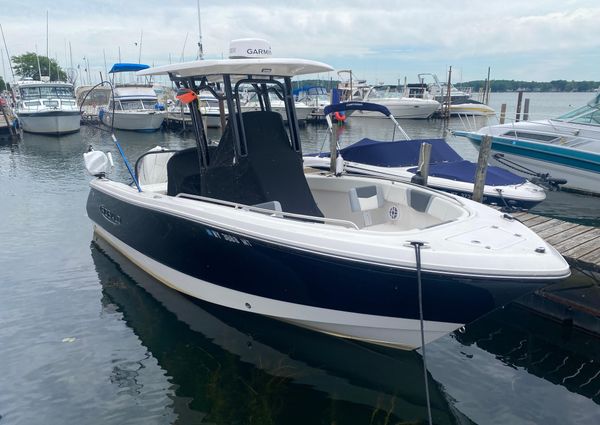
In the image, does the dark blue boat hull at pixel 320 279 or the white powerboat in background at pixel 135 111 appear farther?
the white powerboat in background at pixel 135 111

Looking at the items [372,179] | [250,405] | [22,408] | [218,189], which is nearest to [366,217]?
[372,179]

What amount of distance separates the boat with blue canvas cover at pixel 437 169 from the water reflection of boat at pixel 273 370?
456 cm

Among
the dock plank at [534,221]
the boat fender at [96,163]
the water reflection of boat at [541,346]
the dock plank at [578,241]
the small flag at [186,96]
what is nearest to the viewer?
the water reflection of boat at [541,346]

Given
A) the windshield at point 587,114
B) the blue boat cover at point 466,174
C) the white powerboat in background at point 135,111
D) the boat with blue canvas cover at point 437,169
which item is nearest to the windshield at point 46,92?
the white powerboat in background at point 135,111

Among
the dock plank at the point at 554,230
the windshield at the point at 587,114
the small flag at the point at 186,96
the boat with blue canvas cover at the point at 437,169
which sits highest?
the small flag at the point at 186,96

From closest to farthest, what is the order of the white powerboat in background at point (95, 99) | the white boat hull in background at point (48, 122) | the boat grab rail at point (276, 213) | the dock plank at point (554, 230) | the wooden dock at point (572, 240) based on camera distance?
the boat grab rail at point (276, 213), the wooden dock at point (572, 240), the dock plank at point (554, 230), the white boat hull in background at point (48, 122), the white powerboat in background at point (95, 99)

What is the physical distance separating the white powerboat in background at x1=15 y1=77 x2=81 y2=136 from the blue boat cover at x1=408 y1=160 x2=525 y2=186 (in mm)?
24330

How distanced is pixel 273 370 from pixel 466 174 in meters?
6.31

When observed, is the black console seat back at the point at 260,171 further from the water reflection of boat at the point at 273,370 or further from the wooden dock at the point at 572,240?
the wooden dock at the point at 572,240

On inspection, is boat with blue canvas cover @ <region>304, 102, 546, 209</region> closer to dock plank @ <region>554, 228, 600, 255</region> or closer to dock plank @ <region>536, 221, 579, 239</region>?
dock plank @ <region>536, 221, 579, 239</region>

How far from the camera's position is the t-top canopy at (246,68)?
523 centimetres

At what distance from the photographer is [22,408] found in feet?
14.6

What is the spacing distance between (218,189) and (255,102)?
62.1 inches

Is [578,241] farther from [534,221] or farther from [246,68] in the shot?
[246,68]
